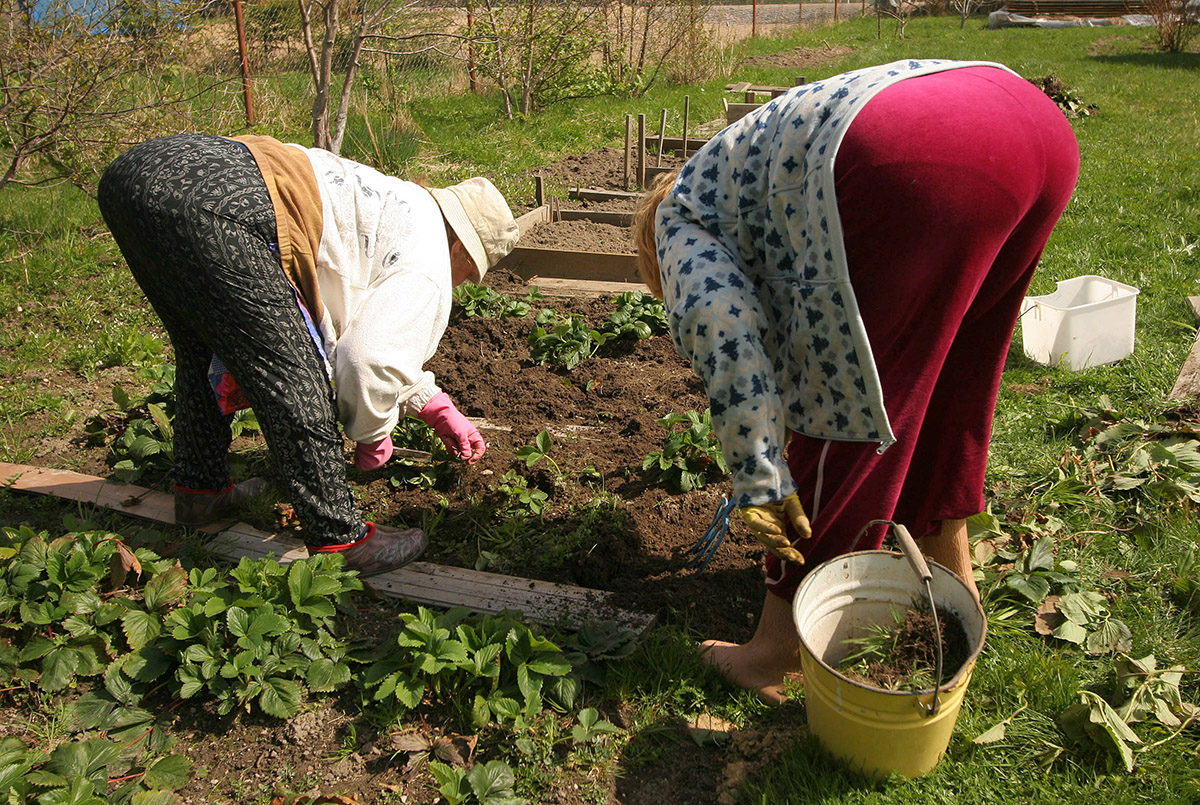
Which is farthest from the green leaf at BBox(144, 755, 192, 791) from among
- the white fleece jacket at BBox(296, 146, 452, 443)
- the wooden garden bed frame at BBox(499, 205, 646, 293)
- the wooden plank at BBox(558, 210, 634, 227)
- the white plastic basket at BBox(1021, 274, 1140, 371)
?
the wooden plank at BBox(558, 210, 634, 227)

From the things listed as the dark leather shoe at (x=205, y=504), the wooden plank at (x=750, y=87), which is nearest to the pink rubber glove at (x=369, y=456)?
the dark leather shoe at (x=205, y=504)

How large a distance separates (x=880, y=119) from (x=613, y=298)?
3.22 m

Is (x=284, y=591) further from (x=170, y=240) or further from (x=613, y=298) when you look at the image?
(x=613, y=298)

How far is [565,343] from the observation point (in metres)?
4.10

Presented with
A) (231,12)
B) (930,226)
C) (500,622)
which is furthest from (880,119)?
(231,12)

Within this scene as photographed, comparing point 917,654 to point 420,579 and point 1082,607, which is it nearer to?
point 1082,607

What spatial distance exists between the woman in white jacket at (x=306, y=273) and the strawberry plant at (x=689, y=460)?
3.15ft

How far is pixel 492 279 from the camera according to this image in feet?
17.5

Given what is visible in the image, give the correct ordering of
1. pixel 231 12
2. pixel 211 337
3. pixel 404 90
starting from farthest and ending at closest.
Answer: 1. pixel 404 90
2. pixel 231 12
3. pixel 211 337

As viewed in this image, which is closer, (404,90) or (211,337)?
(211,337)

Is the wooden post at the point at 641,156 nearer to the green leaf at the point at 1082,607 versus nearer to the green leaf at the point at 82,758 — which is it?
the green leaf at the point at 1082,607

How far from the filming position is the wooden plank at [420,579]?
2484mm

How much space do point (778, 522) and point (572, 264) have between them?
368cm

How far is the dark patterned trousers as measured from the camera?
2.13m
